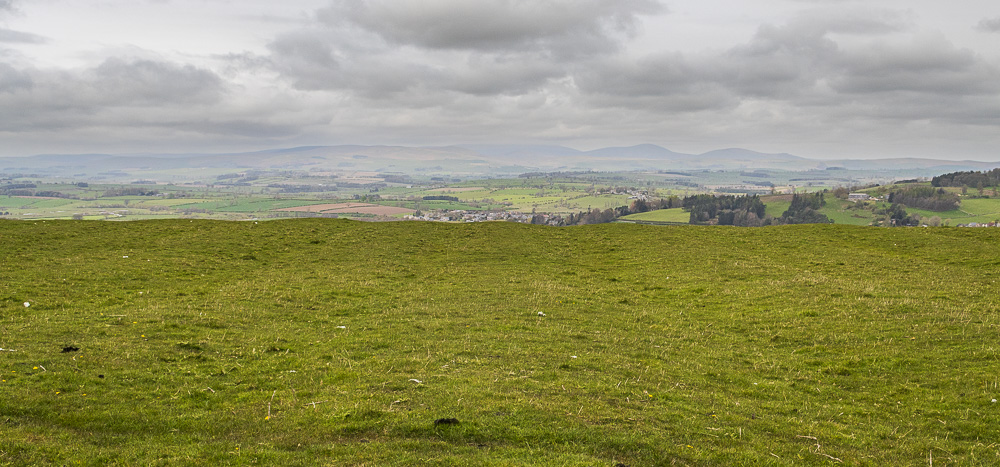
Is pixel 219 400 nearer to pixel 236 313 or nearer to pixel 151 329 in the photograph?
pixel 151 329

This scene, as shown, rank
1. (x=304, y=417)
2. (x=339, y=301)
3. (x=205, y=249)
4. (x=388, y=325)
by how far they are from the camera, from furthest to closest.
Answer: (x=205, y=249), (x=339, y=301), (x=388, y=325), (x=304, y=417)

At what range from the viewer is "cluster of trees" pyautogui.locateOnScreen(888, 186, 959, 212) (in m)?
127

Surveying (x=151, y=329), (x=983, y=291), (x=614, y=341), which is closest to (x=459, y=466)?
(x=614, y=341)

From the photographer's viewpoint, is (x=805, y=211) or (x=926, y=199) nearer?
(x=805, y=211)

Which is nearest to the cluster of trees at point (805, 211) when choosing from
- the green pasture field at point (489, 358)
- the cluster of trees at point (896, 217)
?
the cluster of trees at point (896, 217)

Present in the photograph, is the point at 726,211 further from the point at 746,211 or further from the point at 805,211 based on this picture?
the point at 805,211

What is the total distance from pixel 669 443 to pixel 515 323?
35.2 feet

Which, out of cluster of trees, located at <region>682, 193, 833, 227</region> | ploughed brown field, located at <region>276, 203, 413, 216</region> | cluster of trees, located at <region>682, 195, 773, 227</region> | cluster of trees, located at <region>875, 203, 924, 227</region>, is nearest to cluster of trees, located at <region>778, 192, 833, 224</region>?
cluster of trees, located at <region>682, 193, 833, 227</region>

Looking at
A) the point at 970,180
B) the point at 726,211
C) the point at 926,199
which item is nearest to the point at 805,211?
the point at 726,211

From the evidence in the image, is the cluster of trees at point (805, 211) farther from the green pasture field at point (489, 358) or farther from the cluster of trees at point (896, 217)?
the green pasture field at point (489, 358)

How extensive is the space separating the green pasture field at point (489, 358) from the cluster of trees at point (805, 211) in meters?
91.9

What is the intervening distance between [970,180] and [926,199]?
52.4 m

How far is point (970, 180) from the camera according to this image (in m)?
165

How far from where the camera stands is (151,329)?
1714 cm
